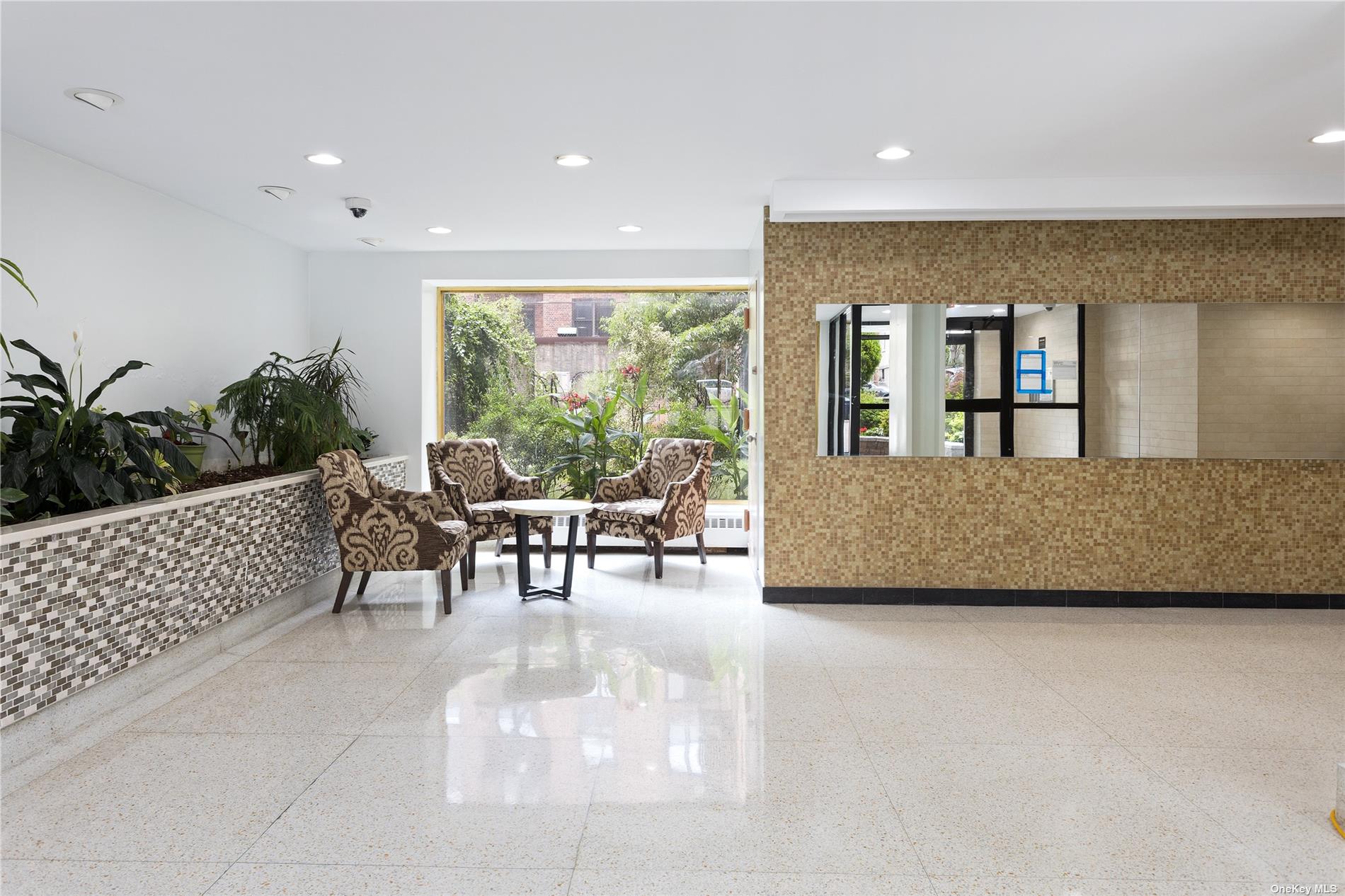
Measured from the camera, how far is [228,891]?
2.03 metres

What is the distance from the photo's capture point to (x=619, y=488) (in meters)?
6.33

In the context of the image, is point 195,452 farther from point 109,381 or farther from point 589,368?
point 589,368

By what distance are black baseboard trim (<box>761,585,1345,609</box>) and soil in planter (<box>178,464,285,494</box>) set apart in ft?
10.1

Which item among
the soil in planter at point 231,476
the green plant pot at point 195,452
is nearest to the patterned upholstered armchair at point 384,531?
Answer: the soil in planter at point 231,476

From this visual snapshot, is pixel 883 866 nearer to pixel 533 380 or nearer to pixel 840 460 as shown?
pixel 840 460

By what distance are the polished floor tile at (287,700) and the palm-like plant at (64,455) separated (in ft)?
2.89

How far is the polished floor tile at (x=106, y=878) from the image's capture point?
2.04 m

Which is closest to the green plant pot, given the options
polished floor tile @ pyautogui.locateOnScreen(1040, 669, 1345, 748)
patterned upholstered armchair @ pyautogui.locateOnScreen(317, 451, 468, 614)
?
patterned upholstered armchair @ pyautogui.locateOnScreen(317, 451, 468, 614)

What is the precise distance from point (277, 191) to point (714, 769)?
3.93m

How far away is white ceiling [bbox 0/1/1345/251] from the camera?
2.61 metres

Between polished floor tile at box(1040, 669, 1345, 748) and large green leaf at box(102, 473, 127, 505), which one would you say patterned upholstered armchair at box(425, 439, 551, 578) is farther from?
polished floor tile at box(1040, 669, 1345, 748)

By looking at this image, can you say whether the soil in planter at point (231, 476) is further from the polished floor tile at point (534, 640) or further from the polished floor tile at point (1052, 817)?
the polished floor tile at point (1052, 817)

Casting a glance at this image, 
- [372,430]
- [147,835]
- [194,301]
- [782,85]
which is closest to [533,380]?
[372,430]

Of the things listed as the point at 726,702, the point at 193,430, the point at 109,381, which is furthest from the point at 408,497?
the point at 726,702
